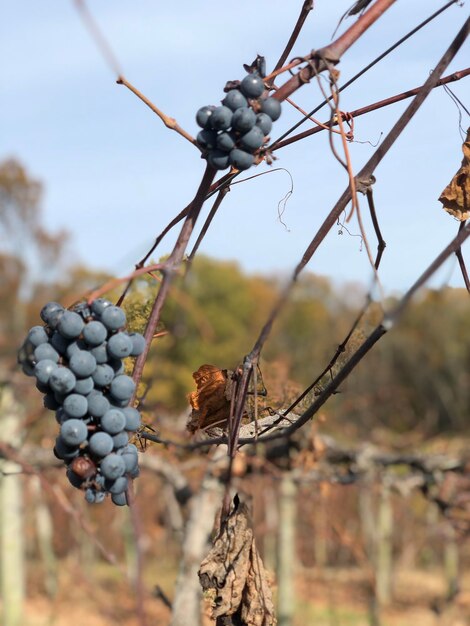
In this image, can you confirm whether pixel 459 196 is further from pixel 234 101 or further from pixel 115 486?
pixel 115 486

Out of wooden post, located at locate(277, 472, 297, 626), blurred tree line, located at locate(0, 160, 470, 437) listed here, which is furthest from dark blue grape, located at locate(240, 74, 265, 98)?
blurred tree line, located at locate(0, 160, 470, 437)

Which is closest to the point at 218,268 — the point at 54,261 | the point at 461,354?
the point at 54,261

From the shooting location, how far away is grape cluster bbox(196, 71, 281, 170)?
0.83 m

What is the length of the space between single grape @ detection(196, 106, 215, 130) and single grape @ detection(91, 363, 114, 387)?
27 cm

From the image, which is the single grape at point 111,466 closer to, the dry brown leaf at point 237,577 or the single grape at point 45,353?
the single grape at point 45,353

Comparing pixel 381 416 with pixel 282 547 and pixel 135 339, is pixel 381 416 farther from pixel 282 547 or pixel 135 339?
pixel 135 339

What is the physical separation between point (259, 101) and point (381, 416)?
22789mm

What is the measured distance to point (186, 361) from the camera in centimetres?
2800

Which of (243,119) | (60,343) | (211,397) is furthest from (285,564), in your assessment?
(243,119)

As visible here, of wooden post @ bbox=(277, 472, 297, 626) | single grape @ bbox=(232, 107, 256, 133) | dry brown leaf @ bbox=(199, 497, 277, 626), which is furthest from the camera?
wooden post @ bbox=(277, 472, 297, 626)

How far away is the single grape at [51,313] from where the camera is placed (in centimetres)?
86

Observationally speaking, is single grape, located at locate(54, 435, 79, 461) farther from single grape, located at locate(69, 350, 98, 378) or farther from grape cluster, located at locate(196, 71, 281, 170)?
grape cluster, located at locate(196, 71, 281, 170)

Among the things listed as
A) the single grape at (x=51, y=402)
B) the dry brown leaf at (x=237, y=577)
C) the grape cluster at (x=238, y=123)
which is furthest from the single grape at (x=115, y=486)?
the grape cluster at (x=238, y=123)

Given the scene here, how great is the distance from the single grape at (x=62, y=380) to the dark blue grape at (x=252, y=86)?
35 centimetres
